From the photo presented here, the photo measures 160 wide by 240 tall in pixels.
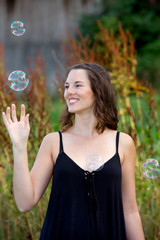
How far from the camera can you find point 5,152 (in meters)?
3.40

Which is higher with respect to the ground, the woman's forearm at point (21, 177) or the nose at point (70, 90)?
the nose at point (70, 90)

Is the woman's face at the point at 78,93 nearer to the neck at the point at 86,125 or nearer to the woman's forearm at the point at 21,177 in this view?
the neck at the point at 86,125

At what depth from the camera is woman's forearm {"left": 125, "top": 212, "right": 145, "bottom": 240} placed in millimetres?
2188

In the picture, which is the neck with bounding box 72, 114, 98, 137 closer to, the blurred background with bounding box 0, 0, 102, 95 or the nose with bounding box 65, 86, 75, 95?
the nose with bounding box 65, 86, 75, 95

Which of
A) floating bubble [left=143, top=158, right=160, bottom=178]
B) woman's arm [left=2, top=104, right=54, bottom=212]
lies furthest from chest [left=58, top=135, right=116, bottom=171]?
floating bubble [left=143, top=158, right=160, bottom=178]

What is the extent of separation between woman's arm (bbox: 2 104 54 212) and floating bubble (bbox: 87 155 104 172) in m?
0.23

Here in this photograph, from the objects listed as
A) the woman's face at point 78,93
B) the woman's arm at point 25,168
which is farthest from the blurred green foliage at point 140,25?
the woman's arm at point 25,168

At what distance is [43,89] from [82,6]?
9158 mm

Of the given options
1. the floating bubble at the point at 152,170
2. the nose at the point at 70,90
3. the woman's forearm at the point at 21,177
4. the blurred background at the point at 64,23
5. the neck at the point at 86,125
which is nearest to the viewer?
the woman's forearm at the point at 21,177

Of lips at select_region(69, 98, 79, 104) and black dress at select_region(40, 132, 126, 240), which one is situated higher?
lips at select_region(69, 98, 79, 104)

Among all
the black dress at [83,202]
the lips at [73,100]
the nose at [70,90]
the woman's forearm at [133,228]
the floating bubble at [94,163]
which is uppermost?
the nose at [70,90]

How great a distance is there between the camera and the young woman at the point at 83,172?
2.05 meters

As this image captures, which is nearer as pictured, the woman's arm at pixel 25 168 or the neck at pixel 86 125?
the woman's arm at pixel 25 168

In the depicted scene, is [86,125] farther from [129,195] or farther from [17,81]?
[17,81]
